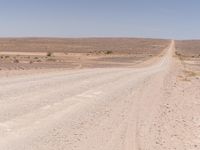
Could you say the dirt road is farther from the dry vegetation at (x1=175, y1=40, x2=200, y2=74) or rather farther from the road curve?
the dry vegetation at (x1=175, y1=40, x2=200, y2=74)

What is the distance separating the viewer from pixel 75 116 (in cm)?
1170

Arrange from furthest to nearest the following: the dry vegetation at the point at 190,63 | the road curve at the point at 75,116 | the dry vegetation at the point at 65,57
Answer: the dry vegetation at the point at 65,57, the dry vegetation at the point at 190,63, the road curve at the point at 75,116

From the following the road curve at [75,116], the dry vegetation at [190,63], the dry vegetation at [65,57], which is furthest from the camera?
the dry vegetation at [65,57]

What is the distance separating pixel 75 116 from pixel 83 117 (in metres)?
0.23

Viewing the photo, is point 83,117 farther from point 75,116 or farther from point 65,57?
point 65,57

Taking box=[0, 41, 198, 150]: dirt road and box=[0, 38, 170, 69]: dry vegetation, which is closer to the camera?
box=[0, 41, 198, 150]: dirt road

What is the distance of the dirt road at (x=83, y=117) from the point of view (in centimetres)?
884

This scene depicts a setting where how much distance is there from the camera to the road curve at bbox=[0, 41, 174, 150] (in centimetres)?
881

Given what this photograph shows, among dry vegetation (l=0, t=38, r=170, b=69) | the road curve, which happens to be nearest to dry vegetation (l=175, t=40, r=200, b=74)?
dry vegetation (l=0, t=38, r=170, b=69)

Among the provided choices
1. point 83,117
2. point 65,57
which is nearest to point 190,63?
point 65,57

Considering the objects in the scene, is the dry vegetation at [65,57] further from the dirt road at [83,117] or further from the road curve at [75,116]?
the dirt road at [83,117]

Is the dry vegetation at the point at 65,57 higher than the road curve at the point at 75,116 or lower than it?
lower

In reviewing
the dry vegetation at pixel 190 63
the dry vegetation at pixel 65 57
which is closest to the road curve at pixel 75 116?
the dry vegetation at pixel 190 63

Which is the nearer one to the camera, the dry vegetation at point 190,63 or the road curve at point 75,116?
the road curve at point 75,116
